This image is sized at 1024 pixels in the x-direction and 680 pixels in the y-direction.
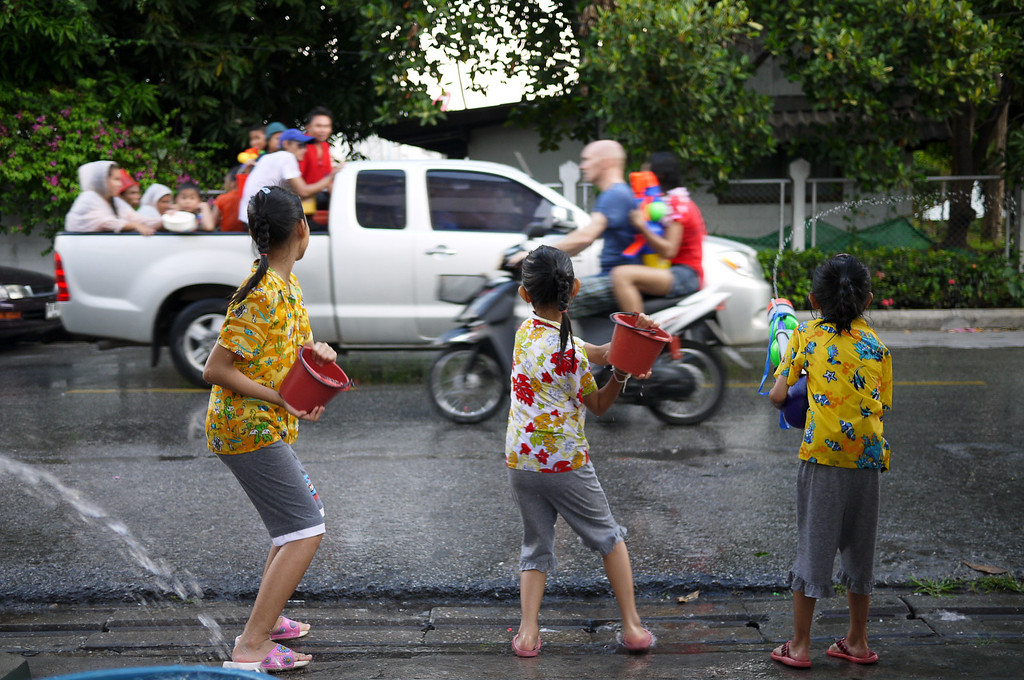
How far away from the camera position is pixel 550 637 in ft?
12.9

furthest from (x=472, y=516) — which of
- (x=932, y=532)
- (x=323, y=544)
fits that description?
(x=932, y=532)

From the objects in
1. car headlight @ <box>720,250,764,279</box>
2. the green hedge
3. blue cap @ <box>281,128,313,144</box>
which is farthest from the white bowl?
the green hedge

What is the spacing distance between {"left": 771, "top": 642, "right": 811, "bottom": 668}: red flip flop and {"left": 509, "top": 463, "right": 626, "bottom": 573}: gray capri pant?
0.69 m

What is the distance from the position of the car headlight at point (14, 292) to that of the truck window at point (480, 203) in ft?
18.4

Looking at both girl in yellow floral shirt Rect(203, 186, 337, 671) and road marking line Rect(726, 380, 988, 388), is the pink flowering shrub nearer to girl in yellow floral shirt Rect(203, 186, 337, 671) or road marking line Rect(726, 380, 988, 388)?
road marking line Rect(726, 380, 988, 388)

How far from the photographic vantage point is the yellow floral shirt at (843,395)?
345 centimetres

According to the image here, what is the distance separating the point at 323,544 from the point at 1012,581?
3069 millimetres

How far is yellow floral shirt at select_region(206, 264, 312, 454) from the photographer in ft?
11.1

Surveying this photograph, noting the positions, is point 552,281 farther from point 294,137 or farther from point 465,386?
point 294,137

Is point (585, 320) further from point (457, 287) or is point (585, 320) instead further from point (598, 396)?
point (598, 396)

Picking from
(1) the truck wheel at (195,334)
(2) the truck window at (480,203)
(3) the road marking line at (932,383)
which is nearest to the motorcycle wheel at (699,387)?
(3) the road marking line at (932,383)

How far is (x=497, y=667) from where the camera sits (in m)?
3.62

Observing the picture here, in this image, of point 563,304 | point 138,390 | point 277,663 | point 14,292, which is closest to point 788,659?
point 563,304

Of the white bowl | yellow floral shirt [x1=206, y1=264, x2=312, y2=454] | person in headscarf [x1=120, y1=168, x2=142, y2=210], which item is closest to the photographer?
yellow floral shirt [x1=206, y1=264, x2=312, y2=454]
